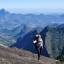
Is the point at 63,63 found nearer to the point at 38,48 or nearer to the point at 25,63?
the point at 25,63

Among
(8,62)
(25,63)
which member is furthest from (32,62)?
(8,62)

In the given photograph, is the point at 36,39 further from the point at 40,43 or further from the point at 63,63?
the point at 63,63

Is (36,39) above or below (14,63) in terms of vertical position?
above

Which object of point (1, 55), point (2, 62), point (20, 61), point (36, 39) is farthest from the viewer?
point (1, 55)

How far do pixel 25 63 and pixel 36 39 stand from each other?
516 centimetres

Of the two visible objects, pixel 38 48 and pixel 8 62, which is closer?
pixel 38 48

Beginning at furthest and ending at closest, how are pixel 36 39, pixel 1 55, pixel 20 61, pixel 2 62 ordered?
pixel 1 55 < pixel 20 61 < pixel 2 62 < pixel 36 39

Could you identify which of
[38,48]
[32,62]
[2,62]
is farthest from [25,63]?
[38,48]

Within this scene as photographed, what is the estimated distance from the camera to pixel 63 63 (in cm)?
3253

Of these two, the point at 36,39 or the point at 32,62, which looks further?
the point at 32,62

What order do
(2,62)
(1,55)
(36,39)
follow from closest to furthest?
1. (36,39)
2. (2,62)
3. (1,55)

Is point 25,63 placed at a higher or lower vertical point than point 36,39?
lower

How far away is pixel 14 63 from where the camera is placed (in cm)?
2878

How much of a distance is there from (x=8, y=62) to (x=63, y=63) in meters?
7.00
